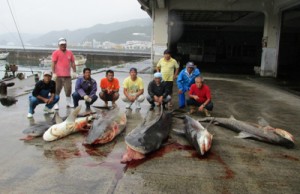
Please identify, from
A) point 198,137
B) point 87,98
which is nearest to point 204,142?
point 198,137

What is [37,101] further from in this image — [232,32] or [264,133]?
[232,32]

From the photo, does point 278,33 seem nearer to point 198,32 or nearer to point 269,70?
point 269,70

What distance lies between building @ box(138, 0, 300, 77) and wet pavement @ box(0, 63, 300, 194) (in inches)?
543

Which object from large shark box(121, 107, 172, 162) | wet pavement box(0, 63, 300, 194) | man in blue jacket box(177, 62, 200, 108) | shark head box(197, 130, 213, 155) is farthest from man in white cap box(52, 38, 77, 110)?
shark head box(197, 130, 213, 155)

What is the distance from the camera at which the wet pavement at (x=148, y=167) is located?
430cm

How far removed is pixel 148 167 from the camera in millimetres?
4949

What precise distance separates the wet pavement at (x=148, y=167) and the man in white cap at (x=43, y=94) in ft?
2.60

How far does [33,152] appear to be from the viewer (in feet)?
18.1

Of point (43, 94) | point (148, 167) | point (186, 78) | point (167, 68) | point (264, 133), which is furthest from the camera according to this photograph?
point (167, 68)

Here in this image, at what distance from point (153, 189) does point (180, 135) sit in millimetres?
2505

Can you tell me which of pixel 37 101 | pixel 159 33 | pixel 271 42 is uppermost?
pixel 159 33

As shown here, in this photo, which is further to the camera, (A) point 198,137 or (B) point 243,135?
(B) point 243,135

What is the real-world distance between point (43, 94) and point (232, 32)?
104 ft

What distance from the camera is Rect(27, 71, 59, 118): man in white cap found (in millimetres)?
7941
